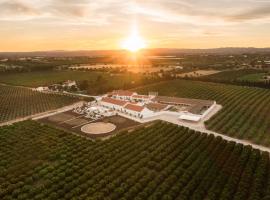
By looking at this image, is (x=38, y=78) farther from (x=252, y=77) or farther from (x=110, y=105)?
(x=252, y=77)

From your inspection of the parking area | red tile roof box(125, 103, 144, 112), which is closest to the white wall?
red tile roof box(125, 103, 144, 112)

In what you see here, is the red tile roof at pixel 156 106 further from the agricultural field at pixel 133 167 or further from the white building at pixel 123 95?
the agricultural field at pixel 133 167

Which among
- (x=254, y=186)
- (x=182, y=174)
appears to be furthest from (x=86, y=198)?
(x=254, y=186)

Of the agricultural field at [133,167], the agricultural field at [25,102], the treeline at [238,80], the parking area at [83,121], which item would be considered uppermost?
the treeline at [238,80]

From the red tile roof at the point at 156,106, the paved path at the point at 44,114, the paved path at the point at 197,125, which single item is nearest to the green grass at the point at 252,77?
the paved path at the point at 197,125

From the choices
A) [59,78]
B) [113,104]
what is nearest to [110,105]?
[113,104]

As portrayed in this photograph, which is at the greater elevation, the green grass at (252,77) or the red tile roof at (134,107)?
the green grass at (252,77)

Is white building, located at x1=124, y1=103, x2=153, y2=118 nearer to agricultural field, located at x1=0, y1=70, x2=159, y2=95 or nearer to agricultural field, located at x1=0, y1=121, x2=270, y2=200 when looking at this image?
agricultural field, located at x1=0, y1=121, x2=270, y2=200

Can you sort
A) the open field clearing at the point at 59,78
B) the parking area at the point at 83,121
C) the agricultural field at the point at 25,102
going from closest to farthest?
1. the parking area at the point at 83,121
2. the agricultural field at the point at 25,102
3. the open field clearing at the point at 59,78
